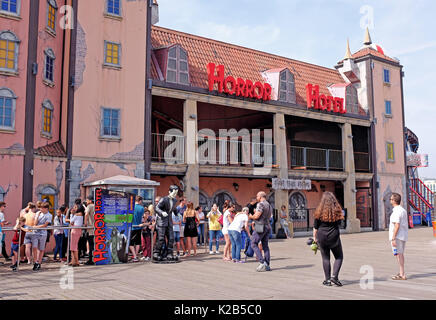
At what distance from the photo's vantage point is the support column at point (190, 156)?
19.6m

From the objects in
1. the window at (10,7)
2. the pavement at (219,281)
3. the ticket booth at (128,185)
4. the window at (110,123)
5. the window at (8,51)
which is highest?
the window at (10,7)

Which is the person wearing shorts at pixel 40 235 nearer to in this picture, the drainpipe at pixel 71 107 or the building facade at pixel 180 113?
the building facade at pixel 180 113

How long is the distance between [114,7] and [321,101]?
39.3 ft

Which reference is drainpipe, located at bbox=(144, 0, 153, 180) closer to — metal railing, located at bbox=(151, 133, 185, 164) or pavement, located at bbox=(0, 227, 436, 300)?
metal railing, located at bbox=(151, 133, 185, 164)

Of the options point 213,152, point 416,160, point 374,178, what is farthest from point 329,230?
point 416,160

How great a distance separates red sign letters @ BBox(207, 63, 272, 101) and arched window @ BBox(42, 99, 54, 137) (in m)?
7.09

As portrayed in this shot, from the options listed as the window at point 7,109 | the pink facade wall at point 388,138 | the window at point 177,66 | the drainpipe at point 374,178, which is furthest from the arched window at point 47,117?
the pink facade wall at point 388,138

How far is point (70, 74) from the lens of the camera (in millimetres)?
17188

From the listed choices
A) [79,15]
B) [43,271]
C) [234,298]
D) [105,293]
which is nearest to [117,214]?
[43,271]

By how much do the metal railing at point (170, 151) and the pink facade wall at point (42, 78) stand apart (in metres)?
4.20

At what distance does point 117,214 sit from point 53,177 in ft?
19.0

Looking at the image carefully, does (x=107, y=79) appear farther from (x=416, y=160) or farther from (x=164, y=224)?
(x=416, y=160)
